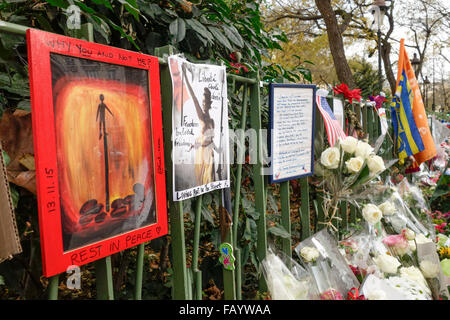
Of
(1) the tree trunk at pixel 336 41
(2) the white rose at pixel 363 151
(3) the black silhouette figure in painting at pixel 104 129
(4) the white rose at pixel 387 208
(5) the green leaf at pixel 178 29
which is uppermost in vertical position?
(1) the tree trunk at pixel 336 41

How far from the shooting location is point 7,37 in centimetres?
110

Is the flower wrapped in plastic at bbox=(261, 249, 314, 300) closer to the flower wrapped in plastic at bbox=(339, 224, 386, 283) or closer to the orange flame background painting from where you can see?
the flower wrapped in plastic at bbox=(339, 224, 386, 283)

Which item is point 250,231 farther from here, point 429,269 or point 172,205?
point 429,269

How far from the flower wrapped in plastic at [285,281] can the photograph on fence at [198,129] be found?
45 cm

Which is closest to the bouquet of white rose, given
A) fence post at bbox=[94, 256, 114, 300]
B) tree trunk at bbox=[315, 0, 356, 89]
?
fence post at bbox=[94, 256, 114, 300]

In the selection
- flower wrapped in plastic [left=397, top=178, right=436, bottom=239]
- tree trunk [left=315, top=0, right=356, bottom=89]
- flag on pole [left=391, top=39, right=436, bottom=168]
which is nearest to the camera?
flower wrapped in plastic [left=397, top=178, right=436, bottom=239]

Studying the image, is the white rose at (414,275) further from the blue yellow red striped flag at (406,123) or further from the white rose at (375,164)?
the blue yellow red striped flag at (406,123)

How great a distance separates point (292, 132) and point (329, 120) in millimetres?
620

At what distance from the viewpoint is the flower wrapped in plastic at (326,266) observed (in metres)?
1.75

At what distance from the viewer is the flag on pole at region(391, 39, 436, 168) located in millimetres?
4133

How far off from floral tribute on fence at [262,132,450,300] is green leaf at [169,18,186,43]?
112 cm

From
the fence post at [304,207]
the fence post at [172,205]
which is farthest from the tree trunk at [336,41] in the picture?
the fence post at [172,205]

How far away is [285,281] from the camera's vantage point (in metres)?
1.62

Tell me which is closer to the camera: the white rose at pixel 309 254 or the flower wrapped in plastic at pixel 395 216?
the white rose at pixel 309 254
